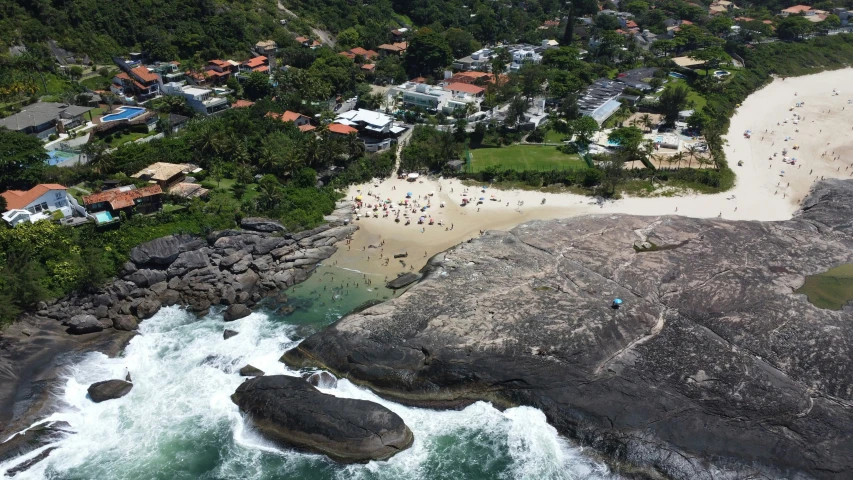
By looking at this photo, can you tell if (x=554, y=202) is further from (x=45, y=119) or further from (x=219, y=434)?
(x=45, y=119)

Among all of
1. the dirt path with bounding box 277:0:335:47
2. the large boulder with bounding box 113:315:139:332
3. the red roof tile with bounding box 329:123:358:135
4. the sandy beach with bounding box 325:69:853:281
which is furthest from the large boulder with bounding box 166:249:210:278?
the dirt path with bounding box 277:0:335:47

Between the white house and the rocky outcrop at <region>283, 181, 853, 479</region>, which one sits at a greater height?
the white house

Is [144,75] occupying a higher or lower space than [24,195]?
higher

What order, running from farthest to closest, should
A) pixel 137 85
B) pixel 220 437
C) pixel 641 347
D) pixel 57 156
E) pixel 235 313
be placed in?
pixel 137 85 < pixel 57 156 < pixel 235 313 < pixel 641 347 < pixel 220 437

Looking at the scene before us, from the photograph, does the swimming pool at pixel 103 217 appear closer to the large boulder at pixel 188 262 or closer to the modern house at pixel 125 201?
the modern house at pixel 125 201

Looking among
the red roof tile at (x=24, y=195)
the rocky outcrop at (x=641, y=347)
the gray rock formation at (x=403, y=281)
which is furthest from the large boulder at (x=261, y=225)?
the red roof tile at (x=24, y=195)

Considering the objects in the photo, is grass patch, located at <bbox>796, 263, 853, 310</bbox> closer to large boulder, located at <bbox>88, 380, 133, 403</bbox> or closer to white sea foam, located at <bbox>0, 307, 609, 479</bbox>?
white sea foam, located at <bbox>0, 307, 609, 479</bbox>

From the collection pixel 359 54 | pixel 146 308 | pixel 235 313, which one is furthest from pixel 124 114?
pixel 359 54
